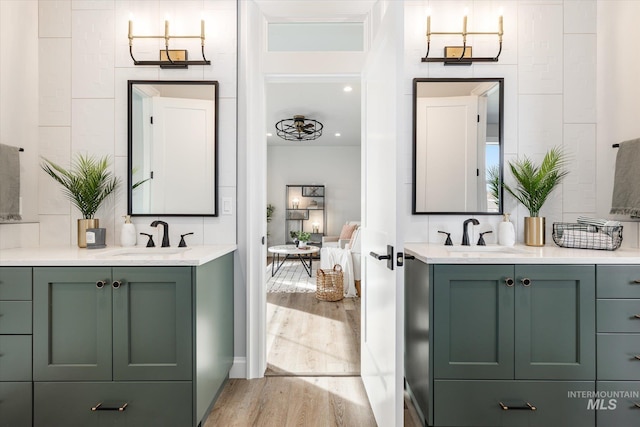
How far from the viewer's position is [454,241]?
2.20m

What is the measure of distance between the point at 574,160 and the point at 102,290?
2.88m

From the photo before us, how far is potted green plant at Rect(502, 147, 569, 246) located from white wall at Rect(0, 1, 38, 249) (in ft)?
10.1

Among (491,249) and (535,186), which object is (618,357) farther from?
(535,186)

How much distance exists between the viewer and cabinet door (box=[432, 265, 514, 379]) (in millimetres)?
1571

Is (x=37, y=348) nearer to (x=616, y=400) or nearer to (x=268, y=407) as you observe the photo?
(x=268, y=407)

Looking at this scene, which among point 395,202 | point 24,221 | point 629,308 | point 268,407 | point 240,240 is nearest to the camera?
point 395,202

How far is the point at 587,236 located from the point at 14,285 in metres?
2.96

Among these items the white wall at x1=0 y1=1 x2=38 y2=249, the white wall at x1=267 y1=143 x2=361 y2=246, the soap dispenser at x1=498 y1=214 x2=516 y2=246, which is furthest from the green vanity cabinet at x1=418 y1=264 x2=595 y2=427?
the white wall at x1=267 y1=143 x2=361 y2=246

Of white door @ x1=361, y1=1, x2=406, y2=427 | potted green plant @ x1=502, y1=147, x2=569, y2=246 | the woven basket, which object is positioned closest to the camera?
white door @ x1=361, y1=1, x2=406, y2=427

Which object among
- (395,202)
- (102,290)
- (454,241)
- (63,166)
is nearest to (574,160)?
(454,241)

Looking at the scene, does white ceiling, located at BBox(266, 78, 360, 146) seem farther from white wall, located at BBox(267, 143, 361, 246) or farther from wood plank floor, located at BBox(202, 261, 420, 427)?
wood plank floor, located at BBox(202, 261, 420, 427)

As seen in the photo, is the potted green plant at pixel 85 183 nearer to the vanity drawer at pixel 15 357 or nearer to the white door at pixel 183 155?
the white door at pixel 183 155

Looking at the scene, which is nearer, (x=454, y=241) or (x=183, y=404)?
(x=183, y=404)

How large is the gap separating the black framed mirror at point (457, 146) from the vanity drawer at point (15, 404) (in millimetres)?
2305
